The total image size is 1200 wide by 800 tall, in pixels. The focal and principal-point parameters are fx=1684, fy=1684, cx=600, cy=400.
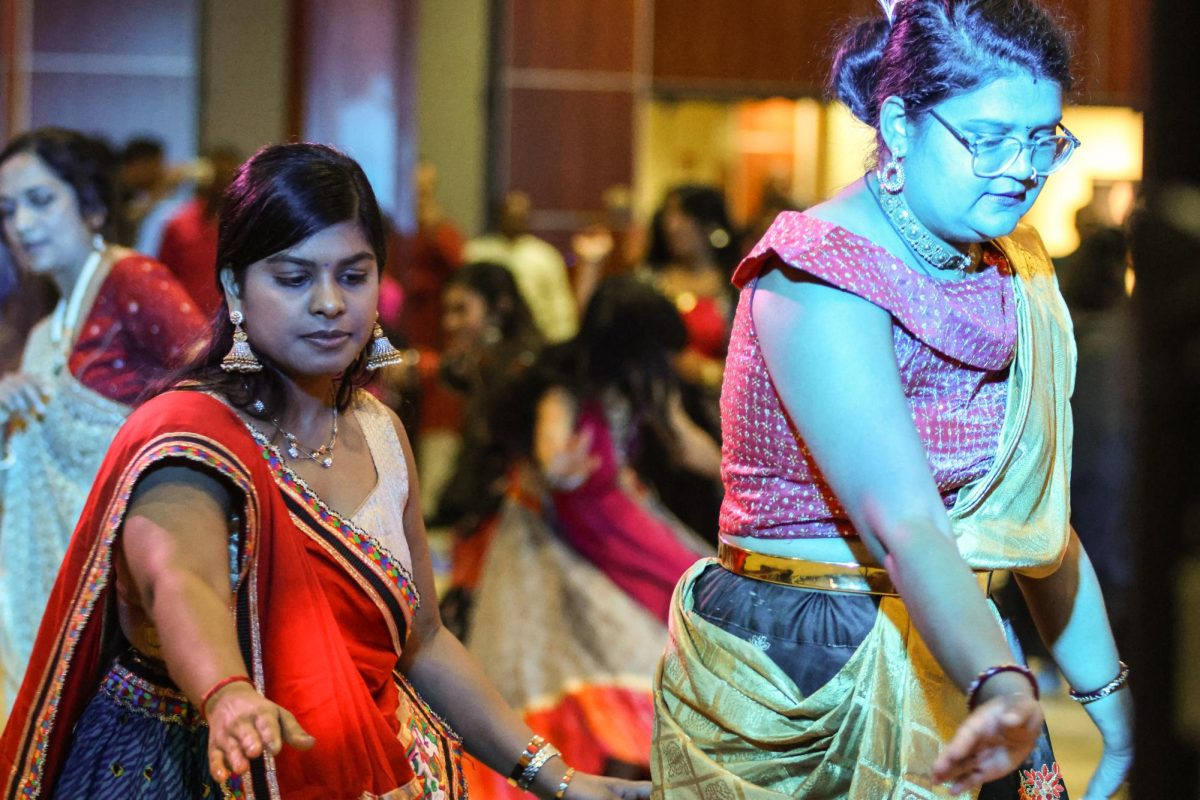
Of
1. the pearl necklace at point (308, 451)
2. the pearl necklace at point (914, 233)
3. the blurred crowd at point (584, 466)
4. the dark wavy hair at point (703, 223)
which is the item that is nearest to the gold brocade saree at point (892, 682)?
the pearl necklace at point (914, 233)

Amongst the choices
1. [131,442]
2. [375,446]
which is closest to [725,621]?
[375,446]

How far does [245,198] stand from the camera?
6.59 ft

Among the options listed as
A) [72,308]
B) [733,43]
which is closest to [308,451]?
[72,308]

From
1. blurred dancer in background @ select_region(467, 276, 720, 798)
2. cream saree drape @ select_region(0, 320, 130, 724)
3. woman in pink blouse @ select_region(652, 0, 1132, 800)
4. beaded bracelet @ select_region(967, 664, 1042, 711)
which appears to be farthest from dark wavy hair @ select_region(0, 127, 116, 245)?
beaded bracelet @ select_region(967, 664, 1042, 711)

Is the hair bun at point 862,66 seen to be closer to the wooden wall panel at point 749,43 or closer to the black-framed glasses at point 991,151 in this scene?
the black-framed glasses at point 991,151

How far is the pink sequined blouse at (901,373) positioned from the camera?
5.91 feet

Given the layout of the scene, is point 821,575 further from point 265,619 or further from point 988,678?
point 265,619

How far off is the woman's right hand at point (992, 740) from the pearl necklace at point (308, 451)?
88cm

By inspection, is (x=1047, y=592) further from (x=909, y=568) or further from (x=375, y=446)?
(x=375, y=446)

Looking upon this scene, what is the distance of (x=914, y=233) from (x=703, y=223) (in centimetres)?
500

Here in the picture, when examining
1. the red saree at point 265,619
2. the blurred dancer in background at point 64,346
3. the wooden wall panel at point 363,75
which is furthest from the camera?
the wooden wall panel at point 363,75

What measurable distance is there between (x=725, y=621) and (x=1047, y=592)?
0.40m

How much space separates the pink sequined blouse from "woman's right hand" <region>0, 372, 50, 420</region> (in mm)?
2059

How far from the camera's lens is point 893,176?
185 centimetres
